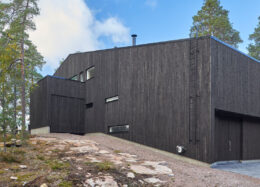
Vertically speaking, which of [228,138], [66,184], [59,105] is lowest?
[66,184]

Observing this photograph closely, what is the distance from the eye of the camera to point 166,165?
10.1 m

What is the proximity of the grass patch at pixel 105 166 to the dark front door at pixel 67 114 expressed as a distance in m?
9.21

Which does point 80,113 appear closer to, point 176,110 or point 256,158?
point 176,110

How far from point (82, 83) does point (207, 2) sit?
19012 millimetres

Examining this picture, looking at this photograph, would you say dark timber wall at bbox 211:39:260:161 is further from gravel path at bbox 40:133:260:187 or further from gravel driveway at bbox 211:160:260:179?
gravel path at bbox 40:133:260:187

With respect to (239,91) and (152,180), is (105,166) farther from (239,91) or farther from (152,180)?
(239,91)

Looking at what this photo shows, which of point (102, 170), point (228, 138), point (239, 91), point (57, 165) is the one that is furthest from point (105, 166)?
point (239, 91)

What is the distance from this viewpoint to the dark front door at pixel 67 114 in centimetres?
1759

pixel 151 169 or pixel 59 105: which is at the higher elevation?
pixel 59 105

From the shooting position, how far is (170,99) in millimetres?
12969

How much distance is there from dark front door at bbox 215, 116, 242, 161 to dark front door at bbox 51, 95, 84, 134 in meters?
9.95

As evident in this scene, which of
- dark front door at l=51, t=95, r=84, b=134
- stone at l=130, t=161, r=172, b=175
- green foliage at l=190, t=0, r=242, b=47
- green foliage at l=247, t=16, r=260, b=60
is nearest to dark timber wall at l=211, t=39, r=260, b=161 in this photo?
stone at l=130, t=161, r=172, b=175

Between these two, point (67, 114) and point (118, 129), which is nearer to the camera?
point (118, 129)

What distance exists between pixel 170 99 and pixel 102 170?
5.95 metres
